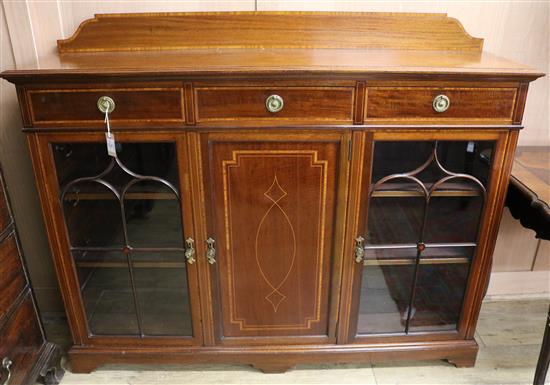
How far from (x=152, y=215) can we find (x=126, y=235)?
0.29 ft

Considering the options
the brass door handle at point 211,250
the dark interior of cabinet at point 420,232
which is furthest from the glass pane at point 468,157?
the brass door handle at point 211,250

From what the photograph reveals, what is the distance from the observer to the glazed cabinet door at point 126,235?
107cm

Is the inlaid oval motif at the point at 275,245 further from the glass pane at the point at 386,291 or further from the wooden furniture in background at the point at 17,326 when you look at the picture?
the wooden furniture in background at the point at 17,326

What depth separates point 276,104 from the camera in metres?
1.00

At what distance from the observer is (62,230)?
1146mm

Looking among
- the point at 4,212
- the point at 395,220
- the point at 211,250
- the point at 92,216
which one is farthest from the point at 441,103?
the point at 4,212

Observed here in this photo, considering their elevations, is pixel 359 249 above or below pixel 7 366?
above

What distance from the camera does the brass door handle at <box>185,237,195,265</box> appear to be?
115 cm

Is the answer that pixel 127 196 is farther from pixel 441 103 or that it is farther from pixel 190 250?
pixel 441 103

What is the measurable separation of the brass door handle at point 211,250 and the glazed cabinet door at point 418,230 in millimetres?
338

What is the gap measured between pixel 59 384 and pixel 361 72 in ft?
3.78

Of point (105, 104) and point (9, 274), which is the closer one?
point (105, 104)

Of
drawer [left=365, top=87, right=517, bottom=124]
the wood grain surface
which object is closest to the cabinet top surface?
the wood grain surface

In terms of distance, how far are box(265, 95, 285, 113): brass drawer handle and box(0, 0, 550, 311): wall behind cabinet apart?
39cm
